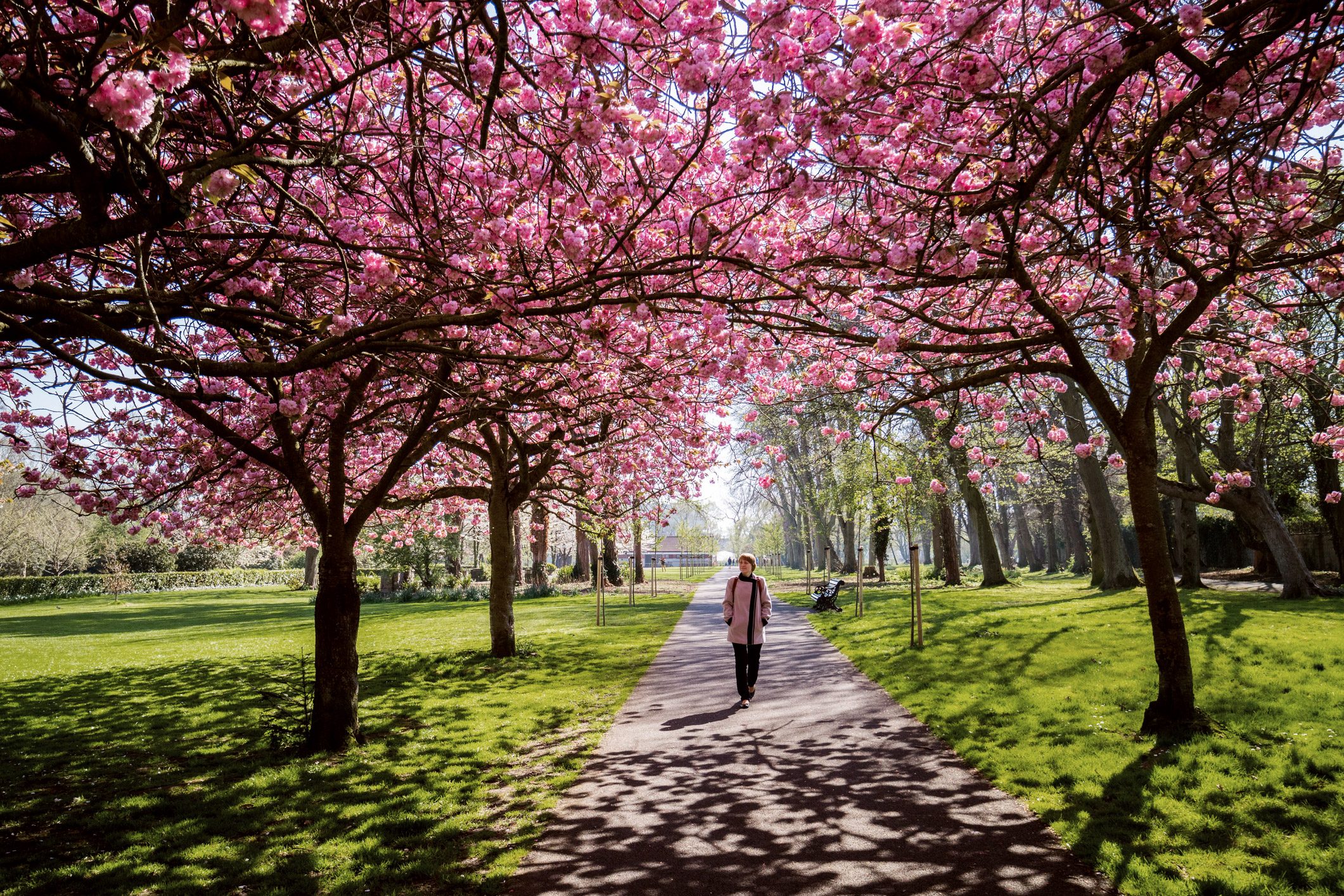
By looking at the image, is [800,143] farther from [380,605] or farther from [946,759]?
[380,605]

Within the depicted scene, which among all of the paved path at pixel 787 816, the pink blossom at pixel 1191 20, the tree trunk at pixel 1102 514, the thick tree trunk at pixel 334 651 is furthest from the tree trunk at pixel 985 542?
the pink blossom at pixel 1191 20

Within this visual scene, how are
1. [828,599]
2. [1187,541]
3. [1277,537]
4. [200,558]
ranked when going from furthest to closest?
[200,558] < [828,599] < [1187,541] < [1277,537]

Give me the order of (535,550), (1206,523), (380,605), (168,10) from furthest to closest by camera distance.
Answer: (535,550)
(1206,523)
(380,605)
(168,10)

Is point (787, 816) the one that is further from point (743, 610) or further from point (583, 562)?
point (583, 562)

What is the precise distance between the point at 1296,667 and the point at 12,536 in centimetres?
5087

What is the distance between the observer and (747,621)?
841cm

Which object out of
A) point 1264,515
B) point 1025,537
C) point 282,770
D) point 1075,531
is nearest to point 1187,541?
point 1264,515

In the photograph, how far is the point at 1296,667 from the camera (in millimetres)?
8289

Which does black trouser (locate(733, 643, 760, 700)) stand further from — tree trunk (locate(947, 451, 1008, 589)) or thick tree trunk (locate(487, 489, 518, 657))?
tree trunk (locate(947, 451, 1008, 589))

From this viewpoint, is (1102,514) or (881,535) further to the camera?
(881,535)

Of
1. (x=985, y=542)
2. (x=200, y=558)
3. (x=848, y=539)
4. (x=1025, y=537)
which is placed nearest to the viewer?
(x=985, y=542)

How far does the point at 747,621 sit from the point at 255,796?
4956 mm

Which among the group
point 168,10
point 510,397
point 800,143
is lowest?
point 510,397

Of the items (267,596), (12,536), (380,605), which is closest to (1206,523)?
(380,605)
